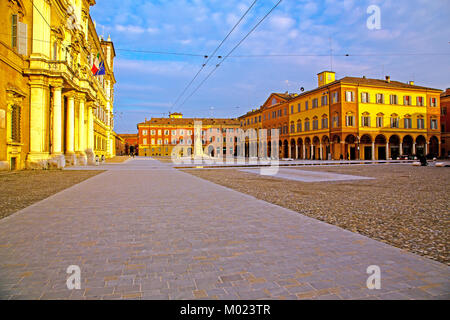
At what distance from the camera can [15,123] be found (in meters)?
17.9

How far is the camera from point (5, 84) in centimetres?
1659

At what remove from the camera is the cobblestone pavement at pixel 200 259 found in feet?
9.14

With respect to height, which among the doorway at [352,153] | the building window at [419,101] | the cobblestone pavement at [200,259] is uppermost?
the building window at [419,101]

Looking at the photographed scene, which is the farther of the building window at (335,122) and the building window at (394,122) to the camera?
the building window at (394,122)

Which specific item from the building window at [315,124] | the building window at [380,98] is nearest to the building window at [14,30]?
the building window at [315,124]

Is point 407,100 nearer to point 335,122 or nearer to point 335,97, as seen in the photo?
point 335,97

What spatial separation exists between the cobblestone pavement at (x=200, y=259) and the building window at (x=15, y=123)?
14600 mm

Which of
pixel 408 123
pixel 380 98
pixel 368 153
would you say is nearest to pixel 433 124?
pixel 408 123

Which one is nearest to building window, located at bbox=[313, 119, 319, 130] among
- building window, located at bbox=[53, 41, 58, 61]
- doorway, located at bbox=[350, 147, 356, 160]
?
doorway, located at bbox=[350, 147, 356, 160]

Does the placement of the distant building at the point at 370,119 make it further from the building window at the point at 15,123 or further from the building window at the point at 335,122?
the building window at the point at 15,123

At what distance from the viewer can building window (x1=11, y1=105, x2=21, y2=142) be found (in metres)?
17.7

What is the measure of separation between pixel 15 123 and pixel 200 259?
19.1 m

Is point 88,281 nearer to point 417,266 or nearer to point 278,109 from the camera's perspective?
point 417,266

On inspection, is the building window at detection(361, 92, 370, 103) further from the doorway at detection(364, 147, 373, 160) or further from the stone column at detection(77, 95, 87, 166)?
the stone column at detection(77, 95, 87, 166)
